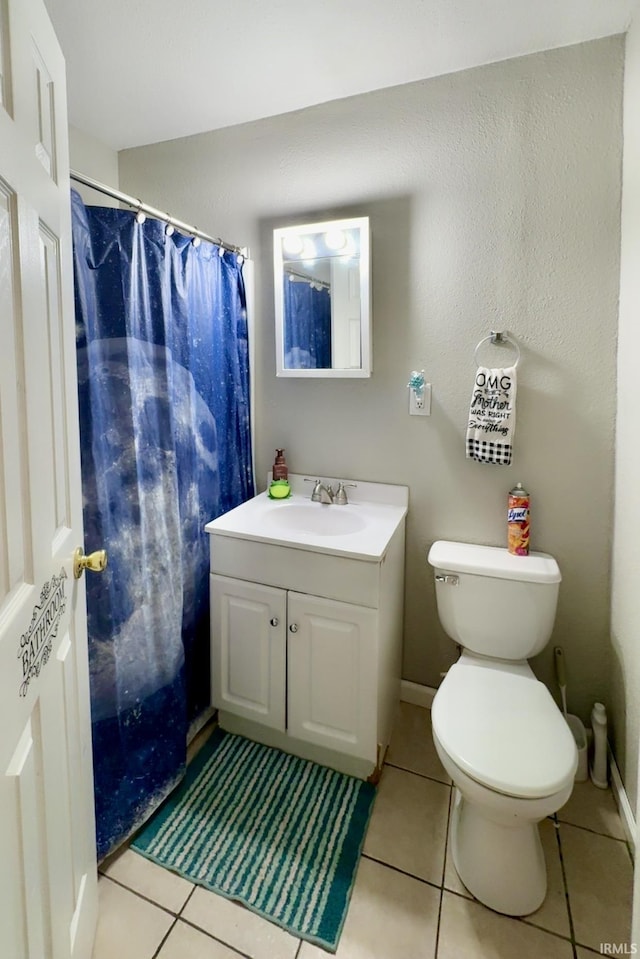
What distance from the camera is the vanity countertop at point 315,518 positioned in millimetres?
1635

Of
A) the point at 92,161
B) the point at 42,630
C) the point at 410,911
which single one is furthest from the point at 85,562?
the point at 92,161

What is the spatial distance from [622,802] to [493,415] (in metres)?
1.31

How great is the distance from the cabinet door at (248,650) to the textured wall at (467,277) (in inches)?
24.1

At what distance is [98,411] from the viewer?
129cm

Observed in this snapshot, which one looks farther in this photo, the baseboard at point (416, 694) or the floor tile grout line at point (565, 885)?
the baseboard at point (416, 694)

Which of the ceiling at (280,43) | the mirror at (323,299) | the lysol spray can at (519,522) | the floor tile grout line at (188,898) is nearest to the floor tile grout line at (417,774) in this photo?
the floor tile grout line at (188,898)

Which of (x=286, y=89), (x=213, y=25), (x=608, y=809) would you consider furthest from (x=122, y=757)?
(x=286, y=89)

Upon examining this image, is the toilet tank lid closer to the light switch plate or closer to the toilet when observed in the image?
the toilet

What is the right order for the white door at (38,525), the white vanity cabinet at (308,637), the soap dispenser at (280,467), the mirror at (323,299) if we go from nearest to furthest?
the white door at (38,525), the white vanity cabinet at (308,637), the mirror at (323,299), the soap dispenser at (280,467)

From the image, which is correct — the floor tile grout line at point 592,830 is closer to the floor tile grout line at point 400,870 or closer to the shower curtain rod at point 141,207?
the floor tile grout line at point 400,870

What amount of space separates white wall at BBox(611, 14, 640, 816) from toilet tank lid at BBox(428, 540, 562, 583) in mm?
216

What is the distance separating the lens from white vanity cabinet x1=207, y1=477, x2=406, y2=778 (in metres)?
1.54

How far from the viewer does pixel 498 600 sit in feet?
5.20

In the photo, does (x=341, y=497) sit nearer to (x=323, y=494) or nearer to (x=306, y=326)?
(x=323, y=494)
